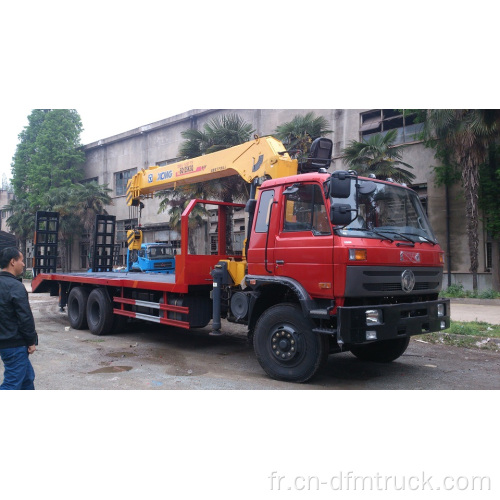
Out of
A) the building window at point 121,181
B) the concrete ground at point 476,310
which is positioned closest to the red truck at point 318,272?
the concrete ground at point 476,310

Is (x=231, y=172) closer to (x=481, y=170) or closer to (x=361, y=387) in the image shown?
(x=361, y=387)

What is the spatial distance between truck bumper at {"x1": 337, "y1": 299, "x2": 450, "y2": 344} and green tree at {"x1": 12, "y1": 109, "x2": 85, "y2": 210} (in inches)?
1220

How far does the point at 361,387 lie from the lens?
6.23m

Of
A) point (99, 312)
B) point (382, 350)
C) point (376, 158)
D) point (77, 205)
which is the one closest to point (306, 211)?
point (382, 350)

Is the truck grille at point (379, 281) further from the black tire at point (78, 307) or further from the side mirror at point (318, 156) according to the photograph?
the black tire at point (78, 307)

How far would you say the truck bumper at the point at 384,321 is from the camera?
5.49 metres

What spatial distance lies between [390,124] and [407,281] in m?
15.2

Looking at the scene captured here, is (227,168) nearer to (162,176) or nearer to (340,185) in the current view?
(162,176)

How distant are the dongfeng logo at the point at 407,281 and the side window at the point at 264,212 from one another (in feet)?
6.39

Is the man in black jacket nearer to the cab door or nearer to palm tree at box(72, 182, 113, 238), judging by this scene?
the cab door

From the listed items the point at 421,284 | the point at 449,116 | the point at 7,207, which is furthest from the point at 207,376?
the point at 7,207

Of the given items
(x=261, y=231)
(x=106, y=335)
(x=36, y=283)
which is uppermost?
(x=261, y=231)

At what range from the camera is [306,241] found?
6.04 m

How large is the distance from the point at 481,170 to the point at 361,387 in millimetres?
13776
